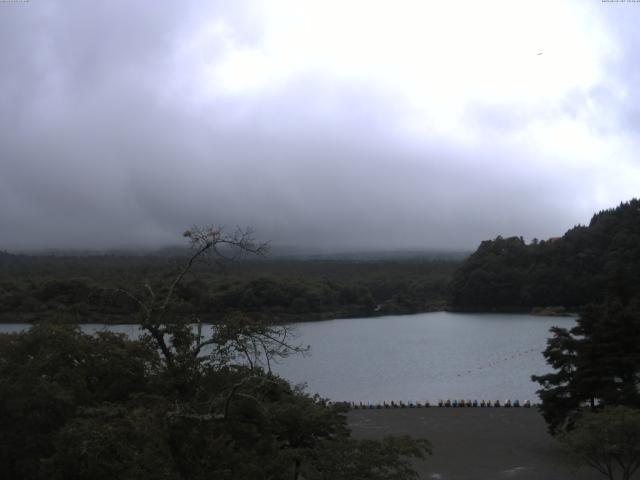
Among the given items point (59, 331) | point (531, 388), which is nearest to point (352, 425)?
point (531, 388)

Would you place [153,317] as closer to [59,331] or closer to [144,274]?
[144,274]

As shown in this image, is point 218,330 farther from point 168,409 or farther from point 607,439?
point 607,439

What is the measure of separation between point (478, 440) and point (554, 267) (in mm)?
66354

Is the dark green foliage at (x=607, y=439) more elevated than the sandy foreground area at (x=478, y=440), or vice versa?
the dark green foliage at (x=607, y=439)

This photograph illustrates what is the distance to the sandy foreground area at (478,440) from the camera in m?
17.3

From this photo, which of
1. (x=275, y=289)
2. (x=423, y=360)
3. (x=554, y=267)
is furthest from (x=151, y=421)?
(x=554, y=267)

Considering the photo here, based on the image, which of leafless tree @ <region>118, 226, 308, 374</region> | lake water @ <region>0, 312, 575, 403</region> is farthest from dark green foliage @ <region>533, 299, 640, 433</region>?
leafless tree @ <region>118, 226, 308, 374</region>

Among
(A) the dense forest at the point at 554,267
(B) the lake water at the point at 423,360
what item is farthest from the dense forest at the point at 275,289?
(A) the dense forest at the point at 554,267

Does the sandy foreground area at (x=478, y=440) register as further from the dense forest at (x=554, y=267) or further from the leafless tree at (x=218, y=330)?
the dense forest at (x=554, y=267)

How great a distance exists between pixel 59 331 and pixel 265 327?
17.8 ft

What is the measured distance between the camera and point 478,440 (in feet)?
70.0

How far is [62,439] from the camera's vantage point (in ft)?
27.0

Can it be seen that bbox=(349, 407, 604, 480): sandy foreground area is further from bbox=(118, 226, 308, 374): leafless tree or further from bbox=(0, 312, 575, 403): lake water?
bbox=(118, 226, 308, 374): leafless tree

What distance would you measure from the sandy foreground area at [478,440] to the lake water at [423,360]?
5.04 metres
